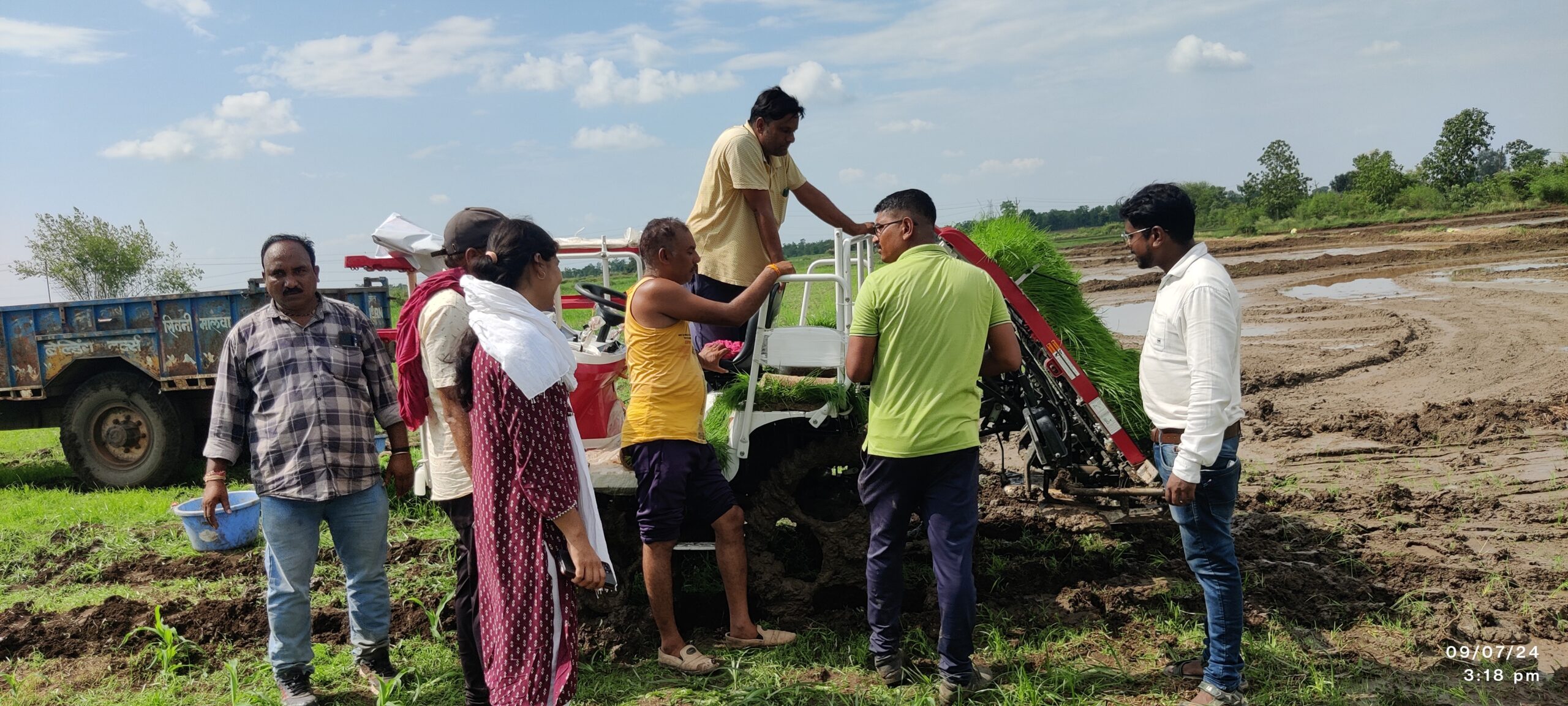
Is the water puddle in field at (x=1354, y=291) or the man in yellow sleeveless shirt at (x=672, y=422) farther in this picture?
the water puddle in field at (x=1354, y=291)

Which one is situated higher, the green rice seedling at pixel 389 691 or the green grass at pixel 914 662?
the green rice seedling at pixel 389 691

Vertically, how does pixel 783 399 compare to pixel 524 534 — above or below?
above

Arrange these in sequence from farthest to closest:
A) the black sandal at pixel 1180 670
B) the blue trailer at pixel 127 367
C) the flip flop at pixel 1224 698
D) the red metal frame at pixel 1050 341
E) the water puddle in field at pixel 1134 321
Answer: the water puddle in field at pixel 1134 321
the blue trailer at pixel 127 367
the red metal frame at pixel 1050 341
the black sandal at pixel 1180 670
the flip flop at pixel 1224 698

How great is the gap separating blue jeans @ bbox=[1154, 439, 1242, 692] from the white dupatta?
6.72 feet

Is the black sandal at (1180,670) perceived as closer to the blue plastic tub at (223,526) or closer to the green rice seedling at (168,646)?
the green rice seedling at (168,646)

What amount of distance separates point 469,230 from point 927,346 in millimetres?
1725

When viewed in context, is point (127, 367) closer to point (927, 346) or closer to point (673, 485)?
point (673, 485)

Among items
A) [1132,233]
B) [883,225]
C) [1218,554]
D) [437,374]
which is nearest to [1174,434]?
[1218,554]

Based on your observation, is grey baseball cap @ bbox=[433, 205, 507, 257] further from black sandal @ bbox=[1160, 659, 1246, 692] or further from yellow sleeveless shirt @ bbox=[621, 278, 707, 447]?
black sandal @ bbox=[1160, 659, 1246, 692]

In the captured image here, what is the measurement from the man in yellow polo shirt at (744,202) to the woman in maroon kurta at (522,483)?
1569mm

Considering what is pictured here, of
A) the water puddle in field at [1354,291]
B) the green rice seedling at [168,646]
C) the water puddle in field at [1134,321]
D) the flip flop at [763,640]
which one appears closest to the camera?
the flip flop at [763,640]

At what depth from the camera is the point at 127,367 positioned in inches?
352
